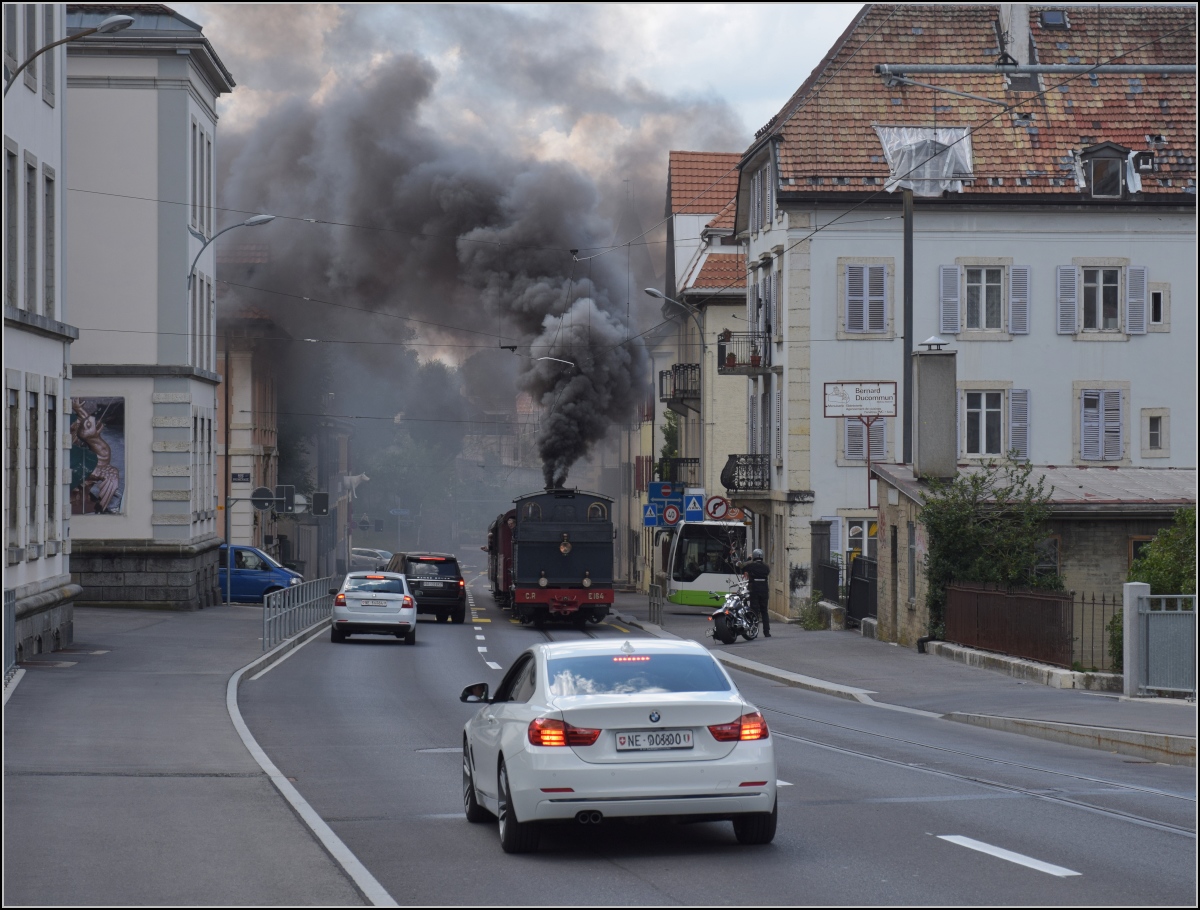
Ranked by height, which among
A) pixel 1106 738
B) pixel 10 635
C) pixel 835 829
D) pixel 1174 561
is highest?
pixel 1174 561

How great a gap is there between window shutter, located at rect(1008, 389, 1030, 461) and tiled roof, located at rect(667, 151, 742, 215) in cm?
2352

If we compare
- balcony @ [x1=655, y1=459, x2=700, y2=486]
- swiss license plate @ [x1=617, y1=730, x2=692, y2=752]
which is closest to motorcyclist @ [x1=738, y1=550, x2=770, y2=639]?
swiss license plate @ [x1=617, y1=730, x2=692, y2=752]

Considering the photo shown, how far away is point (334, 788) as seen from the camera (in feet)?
42.8

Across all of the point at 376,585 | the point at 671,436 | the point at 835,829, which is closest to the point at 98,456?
the point at 376,585

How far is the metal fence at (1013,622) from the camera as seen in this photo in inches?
860

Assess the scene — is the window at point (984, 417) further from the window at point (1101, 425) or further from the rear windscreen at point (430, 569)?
the rear windscreen at point (430, 569)

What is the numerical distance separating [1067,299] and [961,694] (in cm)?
2291

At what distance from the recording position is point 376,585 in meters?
33.6

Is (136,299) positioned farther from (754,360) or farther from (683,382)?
(683,382)

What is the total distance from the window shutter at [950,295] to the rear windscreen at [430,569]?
45.9 feet

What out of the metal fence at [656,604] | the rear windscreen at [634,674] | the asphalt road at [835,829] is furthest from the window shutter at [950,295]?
the rear windscreen at [634,674]

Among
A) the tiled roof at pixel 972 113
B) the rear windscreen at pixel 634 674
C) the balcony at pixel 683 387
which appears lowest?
the rear windscreen at pixel 634 674

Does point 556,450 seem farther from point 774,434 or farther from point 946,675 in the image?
point 946,675

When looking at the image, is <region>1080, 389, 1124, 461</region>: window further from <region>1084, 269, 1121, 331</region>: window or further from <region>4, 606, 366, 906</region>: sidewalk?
<region>4, 606, 366, 906</region>: sidewalk
